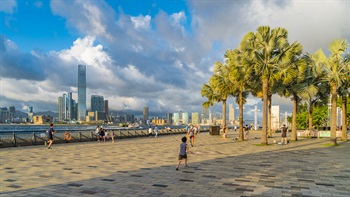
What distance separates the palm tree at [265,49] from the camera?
24.8 m

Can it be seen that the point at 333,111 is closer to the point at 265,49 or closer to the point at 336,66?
the point at 336,66

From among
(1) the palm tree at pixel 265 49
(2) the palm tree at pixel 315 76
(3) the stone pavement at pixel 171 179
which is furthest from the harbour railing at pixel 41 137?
(2) the palm tree at pixel 315 76

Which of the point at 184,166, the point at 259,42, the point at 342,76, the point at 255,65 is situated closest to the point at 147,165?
the point at 184,166

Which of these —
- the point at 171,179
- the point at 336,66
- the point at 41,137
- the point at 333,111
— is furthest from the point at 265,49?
the point at 41,137

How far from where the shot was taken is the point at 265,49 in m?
25.1

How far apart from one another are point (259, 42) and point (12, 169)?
21.3 m

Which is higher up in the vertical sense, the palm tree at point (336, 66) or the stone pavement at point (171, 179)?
the palm tree at point (336, 66)

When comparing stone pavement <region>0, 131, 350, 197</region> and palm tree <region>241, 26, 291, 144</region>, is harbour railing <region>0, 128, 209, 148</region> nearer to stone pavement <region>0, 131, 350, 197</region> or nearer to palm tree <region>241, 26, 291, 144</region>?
stone pavement <region>0, 131, 350, 197</region>

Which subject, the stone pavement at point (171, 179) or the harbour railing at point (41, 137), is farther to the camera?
the harbour railing at point (41, 137)

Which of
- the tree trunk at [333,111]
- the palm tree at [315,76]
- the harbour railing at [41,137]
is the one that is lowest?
the harbour railing at [41,137]

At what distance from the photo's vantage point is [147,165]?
14.1 meters

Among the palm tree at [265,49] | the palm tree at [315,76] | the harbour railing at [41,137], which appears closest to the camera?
the harbour railing at [41,137]

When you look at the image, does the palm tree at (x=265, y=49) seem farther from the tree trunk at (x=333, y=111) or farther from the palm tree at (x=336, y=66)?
the tree trunk at (x=333, y=111)

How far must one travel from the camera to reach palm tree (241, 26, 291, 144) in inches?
977
